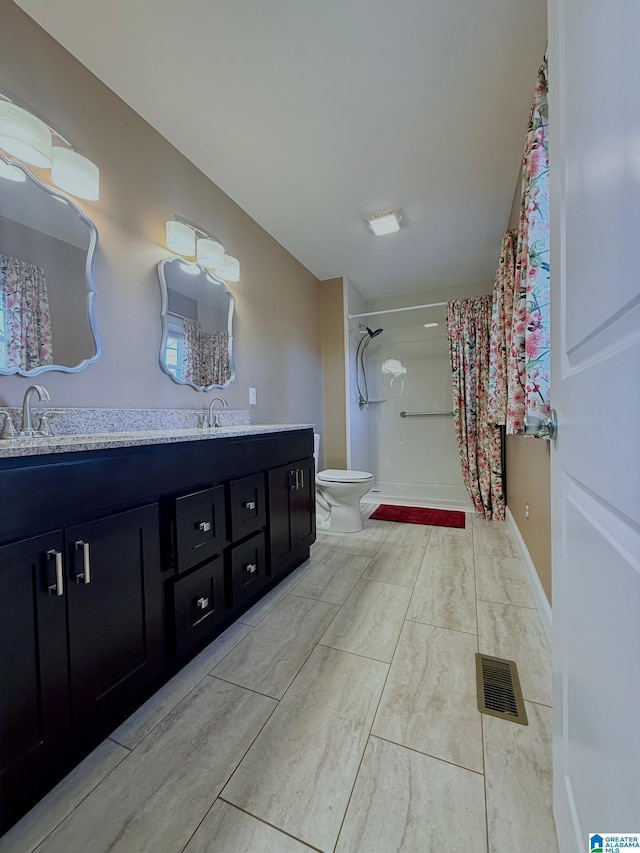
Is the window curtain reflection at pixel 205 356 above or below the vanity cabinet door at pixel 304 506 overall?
above

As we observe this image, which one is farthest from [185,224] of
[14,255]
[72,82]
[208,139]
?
[14,255]

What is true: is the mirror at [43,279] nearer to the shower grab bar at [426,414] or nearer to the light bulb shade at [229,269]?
the light bulb shade at [229,269]

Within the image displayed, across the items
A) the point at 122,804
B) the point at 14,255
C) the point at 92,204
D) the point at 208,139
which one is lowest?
the point at 122,804

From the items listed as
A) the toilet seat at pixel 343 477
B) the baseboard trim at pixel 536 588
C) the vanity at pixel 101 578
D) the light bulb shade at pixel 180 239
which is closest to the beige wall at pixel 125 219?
the light bulb shade at pixel 180 239

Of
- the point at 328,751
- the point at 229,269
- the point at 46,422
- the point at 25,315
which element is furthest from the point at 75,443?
the point at 229,269

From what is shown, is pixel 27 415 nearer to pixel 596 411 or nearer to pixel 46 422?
pixel 46 422

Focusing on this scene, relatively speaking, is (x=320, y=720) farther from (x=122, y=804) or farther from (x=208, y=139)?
(x=208, y=139)

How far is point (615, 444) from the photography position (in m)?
0.43

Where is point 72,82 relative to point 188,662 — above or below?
above

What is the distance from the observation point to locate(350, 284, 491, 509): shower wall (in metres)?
3.77

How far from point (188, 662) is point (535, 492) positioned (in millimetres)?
1783

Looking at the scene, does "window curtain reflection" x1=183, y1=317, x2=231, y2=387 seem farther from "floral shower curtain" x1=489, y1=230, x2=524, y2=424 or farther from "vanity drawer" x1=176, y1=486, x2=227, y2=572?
"floral shower curtain" x1=489, y1=230, x2=524, y2=424

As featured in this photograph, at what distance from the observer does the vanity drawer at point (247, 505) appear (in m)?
1.46

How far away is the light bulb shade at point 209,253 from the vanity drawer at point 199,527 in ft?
4.39
